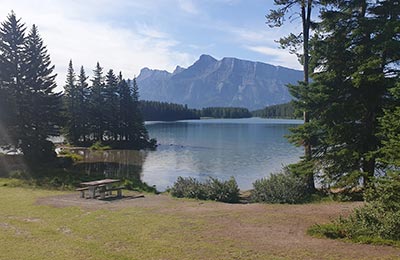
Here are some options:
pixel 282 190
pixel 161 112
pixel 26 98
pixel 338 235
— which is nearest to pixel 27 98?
pixel 26 98

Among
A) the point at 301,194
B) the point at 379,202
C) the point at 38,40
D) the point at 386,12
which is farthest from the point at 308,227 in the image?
the point at 38,40

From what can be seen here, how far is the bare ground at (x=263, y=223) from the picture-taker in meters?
8.42

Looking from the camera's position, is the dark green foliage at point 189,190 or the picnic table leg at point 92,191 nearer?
the picnic table leg at point 92,191

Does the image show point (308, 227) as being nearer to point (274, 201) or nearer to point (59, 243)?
point (274, 201)

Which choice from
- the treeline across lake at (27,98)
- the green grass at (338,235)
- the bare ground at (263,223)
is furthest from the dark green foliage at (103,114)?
the green grass at (338,235)

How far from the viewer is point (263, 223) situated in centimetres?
1147

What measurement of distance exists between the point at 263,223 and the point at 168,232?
3081 mm

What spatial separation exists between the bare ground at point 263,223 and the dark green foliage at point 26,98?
18917mm

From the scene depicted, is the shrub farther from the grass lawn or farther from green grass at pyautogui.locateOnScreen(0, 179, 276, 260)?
green grass at pyautogui.locateOnScreen(0, 179, 276, 260)

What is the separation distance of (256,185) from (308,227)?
7095 mm

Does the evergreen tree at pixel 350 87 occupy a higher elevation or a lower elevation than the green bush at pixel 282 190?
higher

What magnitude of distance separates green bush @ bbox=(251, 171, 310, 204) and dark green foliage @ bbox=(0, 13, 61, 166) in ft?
77.7

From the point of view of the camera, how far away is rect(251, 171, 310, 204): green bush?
54.0 ft

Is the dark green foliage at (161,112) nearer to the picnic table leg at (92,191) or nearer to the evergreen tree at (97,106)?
the evergreen tree at (97,106)
